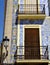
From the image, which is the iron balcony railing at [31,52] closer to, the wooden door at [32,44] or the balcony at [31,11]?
the wooden door at [32,44]

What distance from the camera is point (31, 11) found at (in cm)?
1517

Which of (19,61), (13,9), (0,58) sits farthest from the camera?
(13,9)

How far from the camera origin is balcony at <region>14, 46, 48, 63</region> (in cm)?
1386

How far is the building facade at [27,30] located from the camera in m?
14.0

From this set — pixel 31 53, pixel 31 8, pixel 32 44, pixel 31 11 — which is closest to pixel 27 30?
pixel 32 44

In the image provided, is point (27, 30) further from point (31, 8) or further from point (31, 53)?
point (31, 8)

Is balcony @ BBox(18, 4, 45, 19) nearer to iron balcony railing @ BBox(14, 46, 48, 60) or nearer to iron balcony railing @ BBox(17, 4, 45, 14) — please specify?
iron balcony railing @ BBox(17, 4, 45, 14)

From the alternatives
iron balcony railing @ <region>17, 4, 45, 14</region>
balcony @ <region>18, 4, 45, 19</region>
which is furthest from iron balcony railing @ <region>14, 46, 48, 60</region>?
iron balcony railing @ <region>17, 4, 45, 14</region>

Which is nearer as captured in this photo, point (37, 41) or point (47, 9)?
point (37, 41)

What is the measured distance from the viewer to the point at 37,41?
14.4 m

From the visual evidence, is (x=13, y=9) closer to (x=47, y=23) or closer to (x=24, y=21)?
(x=24, y=21)

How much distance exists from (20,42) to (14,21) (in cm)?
153

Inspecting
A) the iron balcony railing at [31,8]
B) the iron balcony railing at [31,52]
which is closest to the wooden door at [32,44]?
the iron balcony railing at [31,52]

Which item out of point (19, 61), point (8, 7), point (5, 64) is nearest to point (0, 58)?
point (5, 64)
